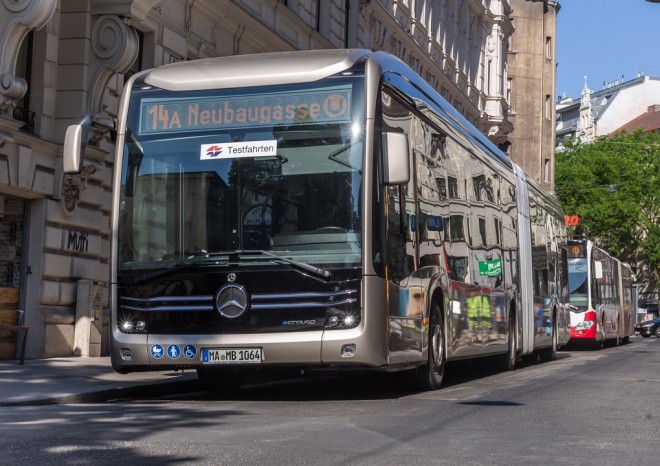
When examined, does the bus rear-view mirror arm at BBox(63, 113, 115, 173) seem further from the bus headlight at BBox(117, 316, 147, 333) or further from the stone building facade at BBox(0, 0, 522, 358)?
the stone building facade at BBox(0, 0, 522, 358)

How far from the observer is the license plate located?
456 inches

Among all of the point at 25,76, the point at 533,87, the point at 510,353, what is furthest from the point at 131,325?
the point at 533,87

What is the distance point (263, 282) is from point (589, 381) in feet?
20.4

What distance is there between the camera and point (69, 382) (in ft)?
45.2

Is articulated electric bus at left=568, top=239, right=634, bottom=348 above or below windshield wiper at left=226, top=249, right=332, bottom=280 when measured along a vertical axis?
above

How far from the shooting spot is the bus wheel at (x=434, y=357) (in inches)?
536

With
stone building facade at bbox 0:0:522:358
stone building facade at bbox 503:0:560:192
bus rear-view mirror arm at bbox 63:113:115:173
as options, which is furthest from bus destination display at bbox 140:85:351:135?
stone building facade at bbox 503:0:560:192

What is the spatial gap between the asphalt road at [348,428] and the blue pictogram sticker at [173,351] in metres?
0.45

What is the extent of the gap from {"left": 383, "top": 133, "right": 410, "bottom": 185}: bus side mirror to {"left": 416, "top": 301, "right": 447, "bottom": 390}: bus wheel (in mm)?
2595

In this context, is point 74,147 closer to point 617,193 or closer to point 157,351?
point 157,351

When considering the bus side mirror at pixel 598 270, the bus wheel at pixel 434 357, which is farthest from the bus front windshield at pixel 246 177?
the bus side mirror at pixel 598 270

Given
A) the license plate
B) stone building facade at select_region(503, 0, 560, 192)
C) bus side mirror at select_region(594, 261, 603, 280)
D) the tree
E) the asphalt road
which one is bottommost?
the asphalt road

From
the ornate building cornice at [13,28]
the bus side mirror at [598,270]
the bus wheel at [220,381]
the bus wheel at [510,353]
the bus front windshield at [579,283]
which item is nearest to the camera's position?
the bus wheel at [220,381]

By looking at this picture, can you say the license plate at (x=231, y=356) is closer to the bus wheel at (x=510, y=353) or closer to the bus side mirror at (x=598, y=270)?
the bus wheel at (x=510, y=353)
